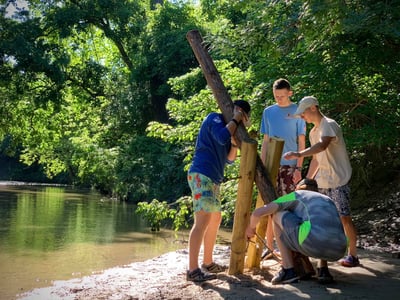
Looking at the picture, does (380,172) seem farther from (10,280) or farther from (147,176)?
(147,176)

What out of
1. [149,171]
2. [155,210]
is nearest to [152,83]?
[149,171]

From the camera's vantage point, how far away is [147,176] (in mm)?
19000

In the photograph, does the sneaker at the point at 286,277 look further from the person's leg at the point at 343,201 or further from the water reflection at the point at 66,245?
the water reflection at the point at 66,245

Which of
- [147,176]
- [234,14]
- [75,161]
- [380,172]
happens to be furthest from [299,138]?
[75,161]

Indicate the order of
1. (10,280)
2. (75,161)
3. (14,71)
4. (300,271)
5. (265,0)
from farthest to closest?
(75,161) → (14,71) → (10,280) → (265,0) → (300,271)

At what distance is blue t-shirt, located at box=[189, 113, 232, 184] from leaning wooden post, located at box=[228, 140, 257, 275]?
0.21 metres

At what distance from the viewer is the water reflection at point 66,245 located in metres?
6.73

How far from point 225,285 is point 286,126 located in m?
1.73

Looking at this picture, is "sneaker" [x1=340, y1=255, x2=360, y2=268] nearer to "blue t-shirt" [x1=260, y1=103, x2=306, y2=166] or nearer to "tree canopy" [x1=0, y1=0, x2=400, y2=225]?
"blue t-shirt" [x1=260, y1=103, x2=306, y2=166]

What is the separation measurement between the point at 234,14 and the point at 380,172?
28.7ft

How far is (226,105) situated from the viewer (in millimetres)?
5242

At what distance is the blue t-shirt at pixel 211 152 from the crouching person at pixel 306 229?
65cm

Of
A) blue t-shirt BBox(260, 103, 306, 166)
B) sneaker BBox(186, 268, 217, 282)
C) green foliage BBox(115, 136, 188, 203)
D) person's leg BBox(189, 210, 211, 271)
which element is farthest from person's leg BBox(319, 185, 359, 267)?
green foliage BBox(115, 136, 188, 203)

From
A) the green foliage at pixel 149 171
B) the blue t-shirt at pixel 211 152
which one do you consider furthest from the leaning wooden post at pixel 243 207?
the green foliage at pixel 149 171
